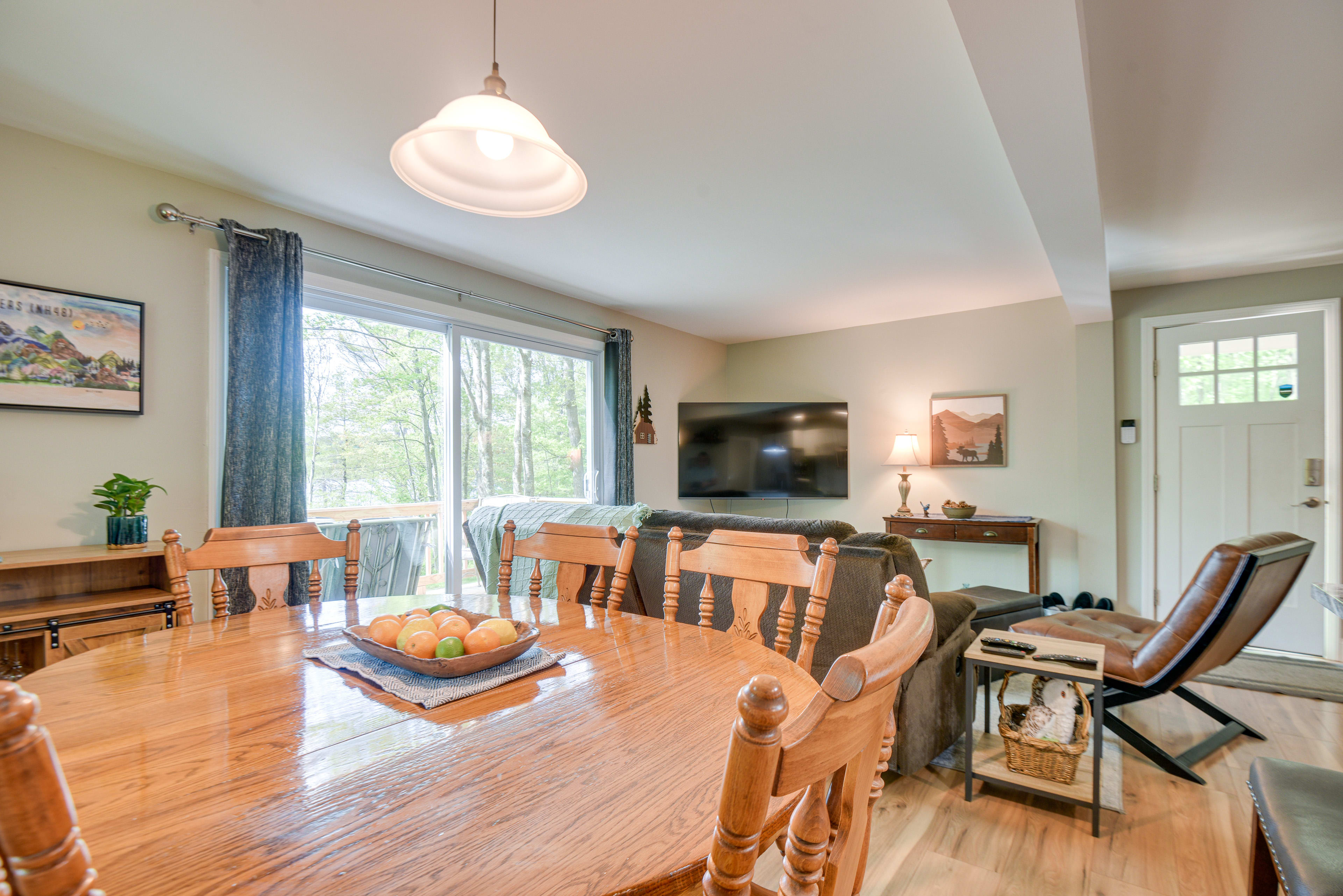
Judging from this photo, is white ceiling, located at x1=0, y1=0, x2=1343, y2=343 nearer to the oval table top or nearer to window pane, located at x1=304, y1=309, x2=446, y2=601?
window pane, located at x1=304, y1=309, x2=446, y2=601

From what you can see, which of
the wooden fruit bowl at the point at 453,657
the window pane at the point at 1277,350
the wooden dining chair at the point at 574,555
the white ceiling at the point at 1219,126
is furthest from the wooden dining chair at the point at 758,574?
the window pane at the point at 1277,350

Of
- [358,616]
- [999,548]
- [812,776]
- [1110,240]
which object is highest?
[1110,240]

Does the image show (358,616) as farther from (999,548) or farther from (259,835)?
(999,548)

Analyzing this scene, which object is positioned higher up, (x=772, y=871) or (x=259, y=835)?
(x=259, y=835)

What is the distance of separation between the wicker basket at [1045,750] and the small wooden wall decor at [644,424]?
337 cm

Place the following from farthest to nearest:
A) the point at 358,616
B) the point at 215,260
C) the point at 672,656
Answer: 1. the point at 215,260
2. the point at 358,616
3. the point at 672,656

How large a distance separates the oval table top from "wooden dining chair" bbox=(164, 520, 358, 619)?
0.42 meters

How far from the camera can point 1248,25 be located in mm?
1874

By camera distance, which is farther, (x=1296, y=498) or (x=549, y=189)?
(x=1296, y=498)

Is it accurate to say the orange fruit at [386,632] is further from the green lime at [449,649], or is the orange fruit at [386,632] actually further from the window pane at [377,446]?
the window pane at [377,446]

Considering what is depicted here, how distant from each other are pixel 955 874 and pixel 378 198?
11.7 ft

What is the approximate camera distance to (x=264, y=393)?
9.68 ft

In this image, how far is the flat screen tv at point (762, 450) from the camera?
18.5ft

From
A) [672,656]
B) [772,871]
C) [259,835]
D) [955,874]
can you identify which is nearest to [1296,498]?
[955,874]
